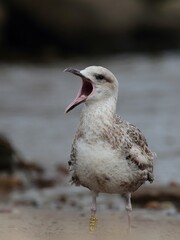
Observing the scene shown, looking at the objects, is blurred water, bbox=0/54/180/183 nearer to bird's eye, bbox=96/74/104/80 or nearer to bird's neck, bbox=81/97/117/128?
bird's neck, bbox=81/97/117/128

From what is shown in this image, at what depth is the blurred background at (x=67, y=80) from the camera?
11961 mm

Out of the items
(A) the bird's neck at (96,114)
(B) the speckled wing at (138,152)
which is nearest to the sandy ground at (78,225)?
(B) the speckled wing at (138,152)

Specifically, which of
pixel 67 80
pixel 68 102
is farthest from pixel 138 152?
pixel 67 80

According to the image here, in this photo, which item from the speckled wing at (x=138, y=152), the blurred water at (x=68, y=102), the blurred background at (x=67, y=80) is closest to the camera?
the speckled wing at (x=138, y=152)

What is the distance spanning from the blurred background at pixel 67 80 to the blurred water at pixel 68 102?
0.02 metres

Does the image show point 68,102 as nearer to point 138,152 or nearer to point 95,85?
point 138,152

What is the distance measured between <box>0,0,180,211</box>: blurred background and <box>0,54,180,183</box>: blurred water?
0.8 inches

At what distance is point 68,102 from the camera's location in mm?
19609

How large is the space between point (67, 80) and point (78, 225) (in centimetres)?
1530

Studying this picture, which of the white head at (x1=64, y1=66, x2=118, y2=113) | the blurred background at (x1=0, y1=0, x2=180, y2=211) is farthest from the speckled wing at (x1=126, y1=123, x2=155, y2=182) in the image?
the blurred background at (x1=0, y1=0, x2=180, y2=211)

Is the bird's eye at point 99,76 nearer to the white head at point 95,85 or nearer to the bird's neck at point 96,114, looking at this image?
the white head at point 95,85

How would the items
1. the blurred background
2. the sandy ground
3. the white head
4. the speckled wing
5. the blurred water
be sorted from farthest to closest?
the blurred water → the blurred background → the speckled wing → the white head → the sandy ground

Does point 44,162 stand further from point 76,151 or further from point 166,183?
point 76,151

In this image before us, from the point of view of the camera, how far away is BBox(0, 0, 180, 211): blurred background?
12.0m
